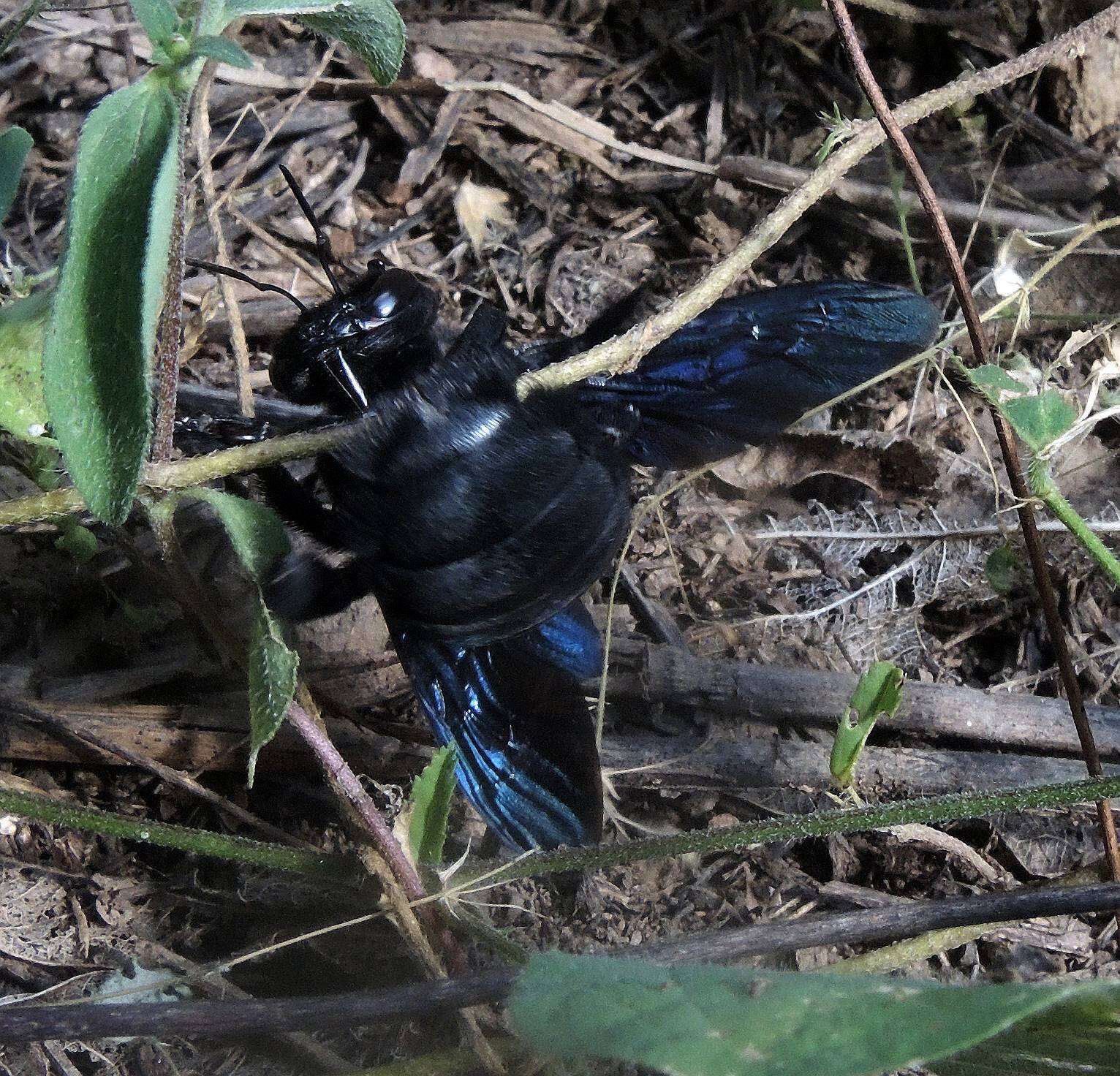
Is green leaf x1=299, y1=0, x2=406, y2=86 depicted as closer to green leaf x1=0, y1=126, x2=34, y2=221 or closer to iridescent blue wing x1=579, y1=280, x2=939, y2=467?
green leaf x1=0, y1=126, x2=34, y2=221

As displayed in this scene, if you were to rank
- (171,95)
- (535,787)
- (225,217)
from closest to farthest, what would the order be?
1. (171,95)
2. (535,787)
3. (225,217)

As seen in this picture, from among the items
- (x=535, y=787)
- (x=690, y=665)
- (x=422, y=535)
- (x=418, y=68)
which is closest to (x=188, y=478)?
(x=422, y=535)

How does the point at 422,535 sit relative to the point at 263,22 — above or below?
below

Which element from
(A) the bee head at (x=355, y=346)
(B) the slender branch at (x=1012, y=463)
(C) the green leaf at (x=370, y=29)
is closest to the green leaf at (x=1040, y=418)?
(B) the slender branch at (x=1012, y=463)

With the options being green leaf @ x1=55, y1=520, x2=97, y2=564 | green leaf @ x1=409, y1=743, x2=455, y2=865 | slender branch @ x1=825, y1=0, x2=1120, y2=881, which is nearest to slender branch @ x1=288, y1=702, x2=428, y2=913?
green leaf @ x1=409, y1=743, x2=455, y2=865

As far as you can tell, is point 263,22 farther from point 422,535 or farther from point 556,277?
point 422,535

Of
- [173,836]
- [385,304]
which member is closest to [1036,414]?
[385,304]
